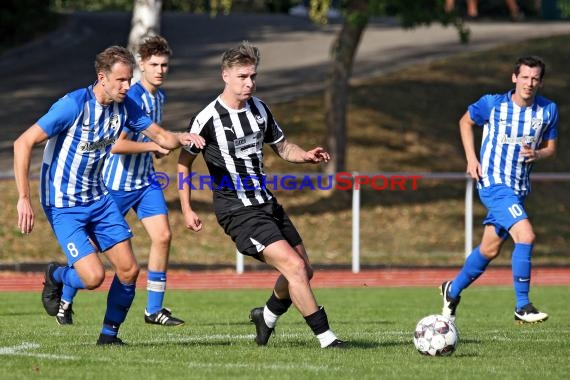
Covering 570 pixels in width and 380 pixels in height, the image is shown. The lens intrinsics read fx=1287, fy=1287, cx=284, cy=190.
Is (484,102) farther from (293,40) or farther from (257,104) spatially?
(293,40)

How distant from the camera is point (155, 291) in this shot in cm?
1156

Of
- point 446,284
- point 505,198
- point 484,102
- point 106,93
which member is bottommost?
point 446,284

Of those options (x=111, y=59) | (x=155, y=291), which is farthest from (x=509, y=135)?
(x=111, y=59)

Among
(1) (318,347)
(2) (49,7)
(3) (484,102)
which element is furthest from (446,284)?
(2) (49,7)

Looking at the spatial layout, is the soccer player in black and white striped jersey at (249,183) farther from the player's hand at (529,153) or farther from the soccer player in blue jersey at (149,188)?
the player's hand at (529,153)

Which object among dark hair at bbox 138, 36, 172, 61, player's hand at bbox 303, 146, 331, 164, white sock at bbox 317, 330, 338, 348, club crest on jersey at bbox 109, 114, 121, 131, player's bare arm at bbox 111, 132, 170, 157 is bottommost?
white sock at bbox 317, 330, 338, 348

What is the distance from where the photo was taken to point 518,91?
11477 millimetres

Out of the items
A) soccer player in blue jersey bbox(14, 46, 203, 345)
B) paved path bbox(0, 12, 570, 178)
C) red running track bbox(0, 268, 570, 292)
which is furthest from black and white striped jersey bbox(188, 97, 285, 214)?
paved path bbox(0, 12, 570, 178)

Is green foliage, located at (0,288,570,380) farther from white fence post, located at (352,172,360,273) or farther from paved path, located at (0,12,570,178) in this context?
paved path, located at (0,12,570,178)

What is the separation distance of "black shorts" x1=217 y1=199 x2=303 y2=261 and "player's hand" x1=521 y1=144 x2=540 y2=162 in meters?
2.98

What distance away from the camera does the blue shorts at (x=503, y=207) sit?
1129 cm

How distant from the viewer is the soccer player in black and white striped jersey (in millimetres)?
8844

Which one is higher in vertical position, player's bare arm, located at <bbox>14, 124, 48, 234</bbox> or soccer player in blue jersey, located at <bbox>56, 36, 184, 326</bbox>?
player's bare arm, located at <bbox>14, 124, 48, 234</bbox>

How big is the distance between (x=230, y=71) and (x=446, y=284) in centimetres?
369
